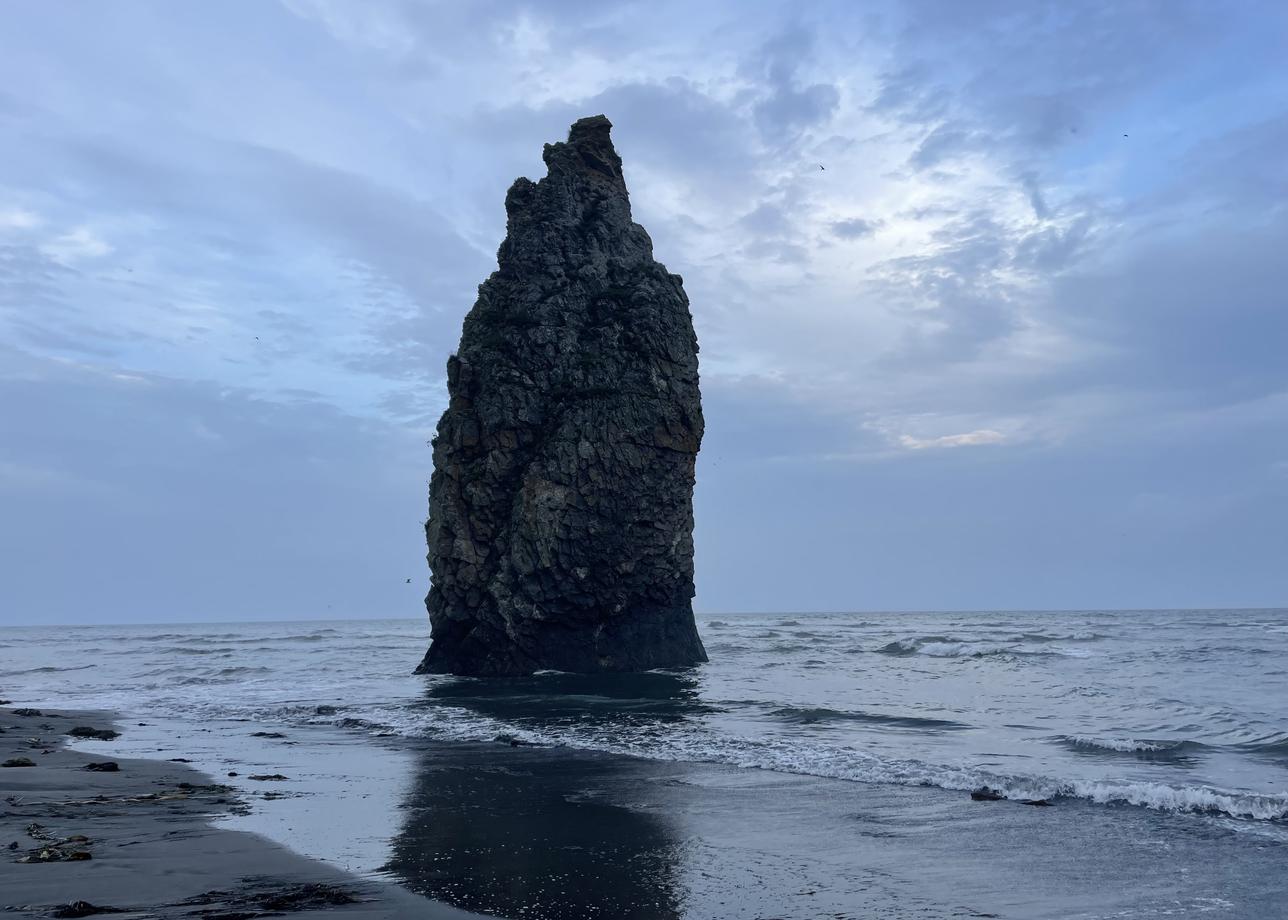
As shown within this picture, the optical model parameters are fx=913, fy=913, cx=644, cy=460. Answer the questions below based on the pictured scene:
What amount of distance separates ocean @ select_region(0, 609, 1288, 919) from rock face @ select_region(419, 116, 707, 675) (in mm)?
3163

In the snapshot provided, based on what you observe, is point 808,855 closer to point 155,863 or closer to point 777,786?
point 777,786

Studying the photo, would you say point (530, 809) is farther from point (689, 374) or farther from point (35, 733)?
point (689, 374)

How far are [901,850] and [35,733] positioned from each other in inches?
862

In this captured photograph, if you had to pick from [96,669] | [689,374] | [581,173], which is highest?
[581,173]

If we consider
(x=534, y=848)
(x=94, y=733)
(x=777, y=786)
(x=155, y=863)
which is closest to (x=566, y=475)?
(x=94, y=733)

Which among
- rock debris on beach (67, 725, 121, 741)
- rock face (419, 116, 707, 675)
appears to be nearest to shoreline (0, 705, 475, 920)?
rock debris on beach (67, 725, 121, 741)

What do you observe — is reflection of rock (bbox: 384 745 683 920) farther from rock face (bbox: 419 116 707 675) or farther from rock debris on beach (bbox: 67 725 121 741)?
rock face (bbox: 419 116 707 675)

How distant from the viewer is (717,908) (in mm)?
8156

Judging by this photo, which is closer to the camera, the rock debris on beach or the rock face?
the rock debris on beach

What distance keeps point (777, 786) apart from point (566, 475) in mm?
22511

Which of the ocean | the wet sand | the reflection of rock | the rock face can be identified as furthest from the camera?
the rock face

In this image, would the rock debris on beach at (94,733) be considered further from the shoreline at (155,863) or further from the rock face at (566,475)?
Answer: the rock face at (566,475)

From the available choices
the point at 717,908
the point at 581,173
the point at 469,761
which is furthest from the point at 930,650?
the point at 717,908

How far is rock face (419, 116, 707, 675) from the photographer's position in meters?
36.3
